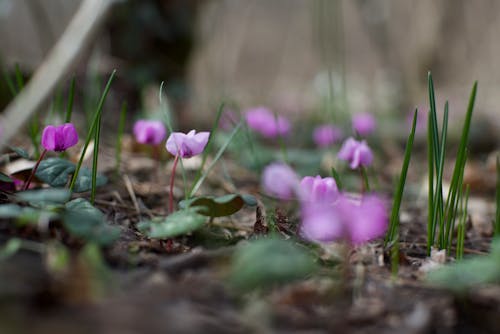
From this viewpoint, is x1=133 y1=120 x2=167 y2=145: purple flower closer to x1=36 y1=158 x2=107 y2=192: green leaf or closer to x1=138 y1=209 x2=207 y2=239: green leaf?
x1=36 y1=158 x2=107 y2=192: green leaf

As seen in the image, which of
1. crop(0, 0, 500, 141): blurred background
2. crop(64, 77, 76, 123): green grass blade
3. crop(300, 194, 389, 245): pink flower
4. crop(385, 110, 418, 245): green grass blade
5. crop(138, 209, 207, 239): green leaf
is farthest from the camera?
crop(0, 0, 500, 141): blurred background

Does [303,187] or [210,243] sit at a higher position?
[303,187]

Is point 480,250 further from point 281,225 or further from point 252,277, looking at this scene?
point 252,277

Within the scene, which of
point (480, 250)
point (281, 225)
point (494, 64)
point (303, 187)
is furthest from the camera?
point (494, 64)

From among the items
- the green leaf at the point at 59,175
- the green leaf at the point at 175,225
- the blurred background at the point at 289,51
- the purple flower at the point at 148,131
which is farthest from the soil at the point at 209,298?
the blurred background at the point at 289,51

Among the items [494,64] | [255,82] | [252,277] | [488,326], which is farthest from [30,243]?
[255,82]

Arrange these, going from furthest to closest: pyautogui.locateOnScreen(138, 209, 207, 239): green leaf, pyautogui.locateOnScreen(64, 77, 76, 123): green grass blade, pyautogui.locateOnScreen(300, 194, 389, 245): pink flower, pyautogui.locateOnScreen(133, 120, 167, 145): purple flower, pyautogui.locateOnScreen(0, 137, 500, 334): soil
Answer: pyautogui.locateOnScreen(133, 120, 167, 145): purple flower, pyautogui.locateOnScreen(64, 77, 76, 123): green grass blade, pyautogui.locateOnScreen(138, 209, 207, 239): green leaf, pyautogui.locateOnScreen(300, 194, 389, 245): pink flower, pyautogui.locateOnScreen(0, 137, 500, 334): soil

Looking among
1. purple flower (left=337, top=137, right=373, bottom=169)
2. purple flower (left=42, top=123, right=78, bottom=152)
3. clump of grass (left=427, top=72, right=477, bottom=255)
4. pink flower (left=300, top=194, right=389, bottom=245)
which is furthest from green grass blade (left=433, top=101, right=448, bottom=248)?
purple flower (left=42, top=123, right=78, bottom=152)

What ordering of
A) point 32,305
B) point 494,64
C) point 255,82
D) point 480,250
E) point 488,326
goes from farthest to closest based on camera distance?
1. point 255,82
2. point 494,64
3. point 480,250
4. point 488,326
5. point 32,305
